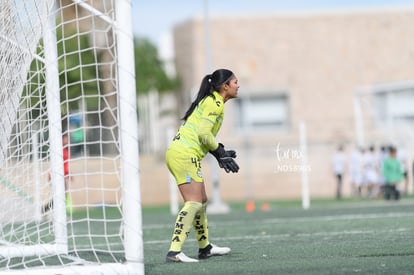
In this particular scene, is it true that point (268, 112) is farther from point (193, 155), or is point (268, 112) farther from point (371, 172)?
point (193, 155)

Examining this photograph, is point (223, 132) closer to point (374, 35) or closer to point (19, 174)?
point (374, 35)

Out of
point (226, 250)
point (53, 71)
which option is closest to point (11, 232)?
point (53, 71)

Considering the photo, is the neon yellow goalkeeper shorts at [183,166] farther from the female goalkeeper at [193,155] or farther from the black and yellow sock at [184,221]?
the black and yellow sock at [184,221]

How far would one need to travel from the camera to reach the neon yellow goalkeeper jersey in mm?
9617

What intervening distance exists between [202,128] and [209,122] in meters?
0.09

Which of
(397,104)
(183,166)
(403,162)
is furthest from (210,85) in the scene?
(397,104)

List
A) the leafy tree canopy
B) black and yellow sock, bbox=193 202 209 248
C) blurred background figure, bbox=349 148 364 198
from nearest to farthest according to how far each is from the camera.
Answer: black and yellow sock, bbox=193 202 209 248 → blurred background figure, bbox=349 148 364 198 → the leafy tree canopy

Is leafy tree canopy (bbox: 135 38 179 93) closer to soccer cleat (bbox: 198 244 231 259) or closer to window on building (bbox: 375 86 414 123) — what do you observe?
window on building (bbox: 375 86 414 123)

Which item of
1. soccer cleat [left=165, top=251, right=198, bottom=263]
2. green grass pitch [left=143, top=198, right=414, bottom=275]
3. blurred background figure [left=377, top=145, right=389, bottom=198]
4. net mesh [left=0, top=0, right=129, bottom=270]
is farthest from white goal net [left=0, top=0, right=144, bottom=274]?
blurred background figure [left=377, top=145, right=389, bottom=198]

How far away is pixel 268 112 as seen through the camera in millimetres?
40719

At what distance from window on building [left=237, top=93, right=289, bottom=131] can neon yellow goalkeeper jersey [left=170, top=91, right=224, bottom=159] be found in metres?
30.0

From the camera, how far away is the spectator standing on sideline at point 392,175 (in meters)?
26.9

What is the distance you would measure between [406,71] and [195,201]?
1253 inches

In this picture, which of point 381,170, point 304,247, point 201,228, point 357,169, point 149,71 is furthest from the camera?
point 149,71
